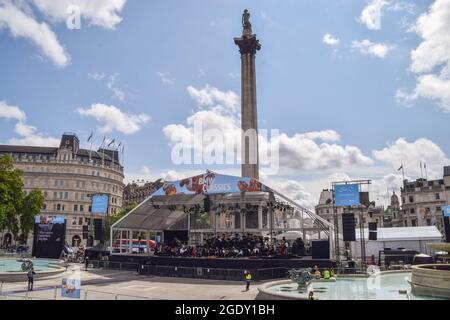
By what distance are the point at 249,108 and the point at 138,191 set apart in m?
75.0

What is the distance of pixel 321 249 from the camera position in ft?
87.8

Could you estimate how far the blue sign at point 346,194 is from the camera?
3081 centimetres

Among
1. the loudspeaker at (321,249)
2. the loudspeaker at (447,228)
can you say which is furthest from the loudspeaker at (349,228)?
the loudspeaker at (447,228)

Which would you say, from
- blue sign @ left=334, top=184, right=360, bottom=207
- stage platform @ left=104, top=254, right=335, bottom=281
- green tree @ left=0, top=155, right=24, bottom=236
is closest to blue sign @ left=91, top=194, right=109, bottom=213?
stage platform @ left=104, top=254, right=335, bottom=281

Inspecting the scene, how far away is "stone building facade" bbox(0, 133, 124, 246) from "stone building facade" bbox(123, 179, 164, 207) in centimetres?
2786

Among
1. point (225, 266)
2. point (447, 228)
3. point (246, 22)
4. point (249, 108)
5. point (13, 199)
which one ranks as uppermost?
point (246, 22)

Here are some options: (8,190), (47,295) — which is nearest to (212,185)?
(47,295)

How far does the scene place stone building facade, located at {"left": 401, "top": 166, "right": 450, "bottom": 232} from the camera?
71.1 m

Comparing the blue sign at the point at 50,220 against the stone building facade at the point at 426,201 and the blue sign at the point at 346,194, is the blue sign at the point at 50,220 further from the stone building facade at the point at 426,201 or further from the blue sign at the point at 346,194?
the stone building facade at the point at 426,201

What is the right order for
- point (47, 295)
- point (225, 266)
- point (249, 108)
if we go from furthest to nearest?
point (249, 108)
point (225, 266)
point (47, 295)

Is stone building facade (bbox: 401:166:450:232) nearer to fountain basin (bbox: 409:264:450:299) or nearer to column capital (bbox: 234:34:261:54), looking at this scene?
column capital (bbox: 234:34:261:54)

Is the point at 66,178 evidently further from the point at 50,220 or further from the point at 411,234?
the point at 411,234

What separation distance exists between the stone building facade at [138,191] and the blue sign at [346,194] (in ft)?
269

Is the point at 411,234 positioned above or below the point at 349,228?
below
